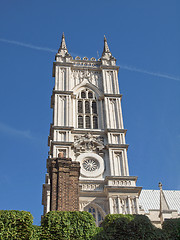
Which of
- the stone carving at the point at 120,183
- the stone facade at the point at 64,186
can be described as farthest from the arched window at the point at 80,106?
the stone facade at the point at 64,186

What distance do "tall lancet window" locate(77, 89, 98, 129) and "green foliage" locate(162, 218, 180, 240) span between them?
24.2 metres

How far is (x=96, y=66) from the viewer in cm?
4719

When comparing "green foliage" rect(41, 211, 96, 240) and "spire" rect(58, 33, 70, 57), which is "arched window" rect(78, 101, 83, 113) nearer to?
"spire" rect(58, 33, 70, 57)

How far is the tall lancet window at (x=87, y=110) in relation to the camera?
41469 mm

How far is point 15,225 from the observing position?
1625cm

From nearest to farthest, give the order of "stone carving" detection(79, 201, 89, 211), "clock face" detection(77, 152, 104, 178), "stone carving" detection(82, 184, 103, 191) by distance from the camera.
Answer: "stone carving" detection(79, 201, 89, 211) < "stone carving" detection(82, 184, 103, 191) < "clock face" detection(77, 152, 104, 178)

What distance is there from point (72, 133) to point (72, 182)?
1864 cm

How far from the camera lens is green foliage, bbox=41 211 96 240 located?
16734mm

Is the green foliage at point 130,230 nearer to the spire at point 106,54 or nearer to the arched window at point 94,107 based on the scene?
the arched window at point 94,107

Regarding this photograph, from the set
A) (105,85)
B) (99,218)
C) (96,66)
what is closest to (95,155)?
(99,218)

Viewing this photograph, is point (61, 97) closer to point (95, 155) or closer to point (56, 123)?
point (56, 123)

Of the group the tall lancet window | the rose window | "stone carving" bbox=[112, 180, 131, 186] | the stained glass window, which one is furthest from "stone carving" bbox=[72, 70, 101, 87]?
"stone carving" bbox=[112, 180, 131, 186]

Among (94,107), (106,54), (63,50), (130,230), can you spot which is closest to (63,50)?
(63,50)

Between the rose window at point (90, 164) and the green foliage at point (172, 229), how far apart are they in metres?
20.6
